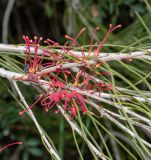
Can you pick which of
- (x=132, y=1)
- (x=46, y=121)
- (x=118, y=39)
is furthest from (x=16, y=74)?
(x=132, y=1)

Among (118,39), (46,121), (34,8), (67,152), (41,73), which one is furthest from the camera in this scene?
(34,8)

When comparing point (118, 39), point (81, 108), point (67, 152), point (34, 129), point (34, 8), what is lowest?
point (67, 152)

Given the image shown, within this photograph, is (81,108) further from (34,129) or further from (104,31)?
(34,129)

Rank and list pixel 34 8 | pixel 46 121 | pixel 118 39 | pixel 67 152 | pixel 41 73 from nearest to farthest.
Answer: pixel 41 73 < pixel 118 39 < pixel 46 121 < pixel 67 152 < pixel 34 8

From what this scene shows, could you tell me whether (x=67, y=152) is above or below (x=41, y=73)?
below

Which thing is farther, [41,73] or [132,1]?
[132,1]

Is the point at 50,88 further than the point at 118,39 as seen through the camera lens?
No

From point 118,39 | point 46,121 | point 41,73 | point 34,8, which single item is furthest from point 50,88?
point 34,8

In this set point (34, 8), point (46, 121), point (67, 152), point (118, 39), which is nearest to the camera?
point (118, 39)

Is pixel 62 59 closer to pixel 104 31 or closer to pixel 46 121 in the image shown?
pixel 104 31
